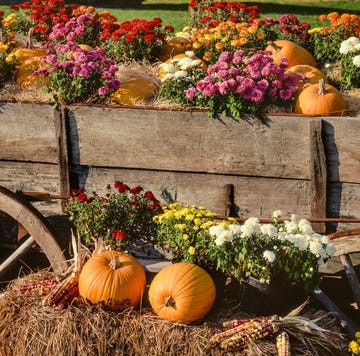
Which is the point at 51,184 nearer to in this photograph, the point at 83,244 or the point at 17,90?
the point at 83,244

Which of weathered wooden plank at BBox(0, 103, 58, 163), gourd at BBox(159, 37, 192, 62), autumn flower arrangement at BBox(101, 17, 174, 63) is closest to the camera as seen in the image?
weathered wooden plank at BBox(0, 103, 58, 163)

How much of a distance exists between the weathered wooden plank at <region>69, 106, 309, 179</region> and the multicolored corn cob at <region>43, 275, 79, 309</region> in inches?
34.5

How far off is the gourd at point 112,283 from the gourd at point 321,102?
1573 mm

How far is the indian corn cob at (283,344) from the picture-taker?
10.6 feet

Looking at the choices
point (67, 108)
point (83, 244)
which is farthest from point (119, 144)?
point (83, 244)

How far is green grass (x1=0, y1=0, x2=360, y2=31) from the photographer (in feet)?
57.3

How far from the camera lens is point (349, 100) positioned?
4680 mm

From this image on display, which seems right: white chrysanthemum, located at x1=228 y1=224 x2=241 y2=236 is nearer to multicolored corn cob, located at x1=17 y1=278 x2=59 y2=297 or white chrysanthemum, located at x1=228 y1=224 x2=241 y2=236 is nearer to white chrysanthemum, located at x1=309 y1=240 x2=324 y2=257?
white chrysanthemum, located at x1=309 y1=240 x2=324 y2=257

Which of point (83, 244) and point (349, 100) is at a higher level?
point (349, 100)

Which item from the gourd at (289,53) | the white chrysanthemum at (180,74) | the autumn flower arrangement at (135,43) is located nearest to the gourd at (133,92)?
the white chrysanthemum at (180,74)

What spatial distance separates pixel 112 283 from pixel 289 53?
2.75 m

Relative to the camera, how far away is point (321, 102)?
14.2 ft

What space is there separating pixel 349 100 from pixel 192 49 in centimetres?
173

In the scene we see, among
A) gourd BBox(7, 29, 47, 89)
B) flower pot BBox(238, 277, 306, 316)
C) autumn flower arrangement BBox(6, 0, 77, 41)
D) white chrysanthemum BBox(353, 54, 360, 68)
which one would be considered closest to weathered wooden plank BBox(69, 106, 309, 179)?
flower pot BBox(238, 277, 306, 316)
